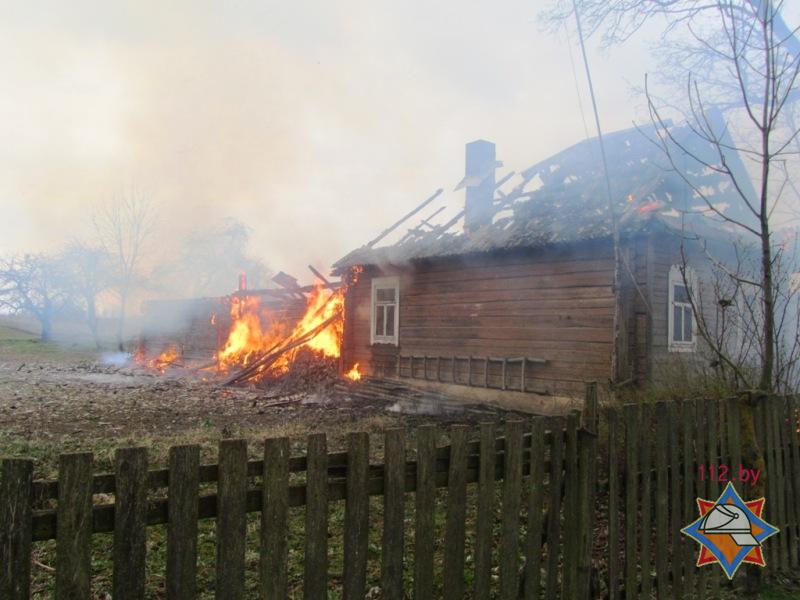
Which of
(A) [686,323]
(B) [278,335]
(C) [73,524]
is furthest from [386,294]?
(C) [73,524]

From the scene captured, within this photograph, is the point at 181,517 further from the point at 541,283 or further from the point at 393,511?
the point at 541,283

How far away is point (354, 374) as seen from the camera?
16.8 meters

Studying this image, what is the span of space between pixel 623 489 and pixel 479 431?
129 centimetres

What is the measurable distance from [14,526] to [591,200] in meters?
12.4

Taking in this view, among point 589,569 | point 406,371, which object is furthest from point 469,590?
point 406,371

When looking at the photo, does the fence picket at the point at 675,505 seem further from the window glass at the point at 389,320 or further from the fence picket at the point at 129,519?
the window glass at the point at 389,320

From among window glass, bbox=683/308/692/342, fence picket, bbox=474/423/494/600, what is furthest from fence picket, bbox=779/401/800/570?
window glass, bbox=683/308/692/342

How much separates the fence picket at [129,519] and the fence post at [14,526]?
267mm

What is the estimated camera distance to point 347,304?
56.3ft

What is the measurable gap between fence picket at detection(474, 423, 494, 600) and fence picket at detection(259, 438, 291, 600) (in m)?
1.04

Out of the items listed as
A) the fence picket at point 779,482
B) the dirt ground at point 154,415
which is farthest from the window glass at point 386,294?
the fence picket at point 779,482

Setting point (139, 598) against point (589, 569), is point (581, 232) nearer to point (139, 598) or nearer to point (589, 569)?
point (589, 569)

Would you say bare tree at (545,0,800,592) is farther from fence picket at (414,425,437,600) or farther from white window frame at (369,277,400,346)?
white window frame at (369,277,400,346)

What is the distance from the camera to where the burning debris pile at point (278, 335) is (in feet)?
59.1
